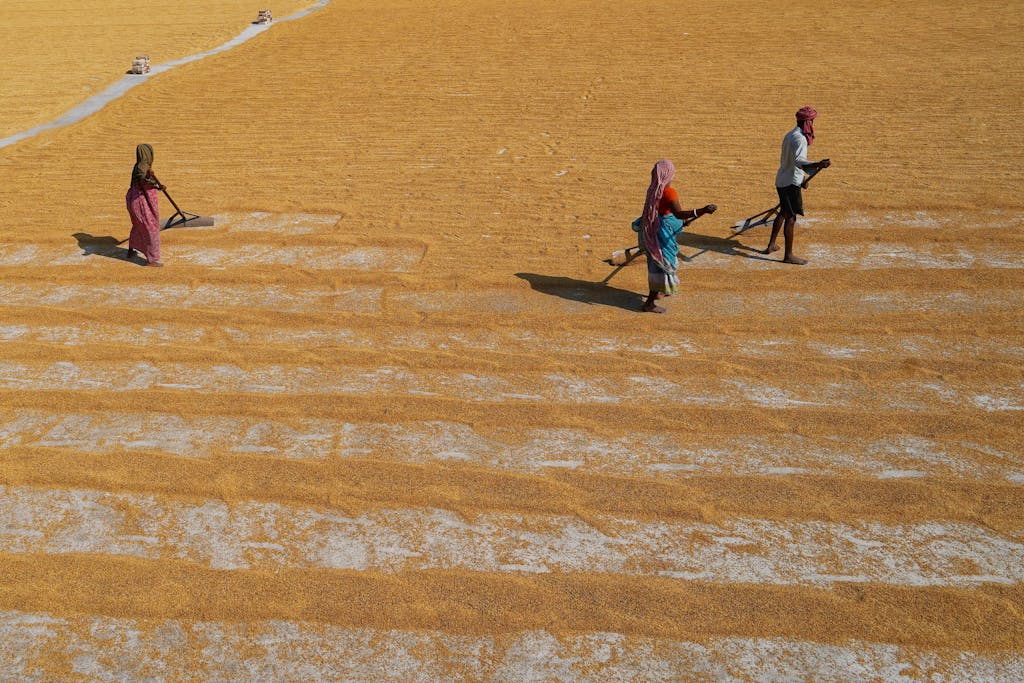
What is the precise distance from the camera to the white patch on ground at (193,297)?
8023 millimetres

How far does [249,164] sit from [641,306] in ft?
22.9

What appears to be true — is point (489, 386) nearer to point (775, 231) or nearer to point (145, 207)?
point (775, 231)

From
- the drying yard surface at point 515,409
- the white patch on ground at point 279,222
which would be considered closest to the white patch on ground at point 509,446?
the drying yard surface at point 515,409

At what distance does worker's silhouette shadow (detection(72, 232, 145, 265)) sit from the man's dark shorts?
6.58 metres

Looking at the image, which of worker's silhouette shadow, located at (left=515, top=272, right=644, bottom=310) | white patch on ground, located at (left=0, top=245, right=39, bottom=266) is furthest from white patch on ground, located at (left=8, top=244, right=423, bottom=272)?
worker's silhouette shadow, located at (left=515, top=272, right=644, bottom=310)

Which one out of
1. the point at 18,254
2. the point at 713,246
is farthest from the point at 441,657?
the point at 18,254

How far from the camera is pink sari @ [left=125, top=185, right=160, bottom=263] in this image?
862cm

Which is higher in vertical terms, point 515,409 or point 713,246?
point 713,246

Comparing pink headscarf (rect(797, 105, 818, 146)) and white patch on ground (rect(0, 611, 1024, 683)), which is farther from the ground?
pink headscarf (rect(797, 105, 818, 146))

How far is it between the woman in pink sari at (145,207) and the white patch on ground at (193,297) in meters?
0.56

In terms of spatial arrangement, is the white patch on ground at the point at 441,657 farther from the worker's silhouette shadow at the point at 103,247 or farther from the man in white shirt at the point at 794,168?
the worker's silhouette shadow at the point at 103,247

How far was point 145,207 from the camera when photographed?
340 inches

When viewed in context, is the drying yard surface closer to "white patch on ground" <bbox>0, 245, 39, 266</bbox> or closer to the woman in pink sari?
"white patch on ground" <bbox>0, 245, 39, 266</bbox>

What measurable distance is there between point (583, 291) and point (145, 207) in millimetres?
4474
